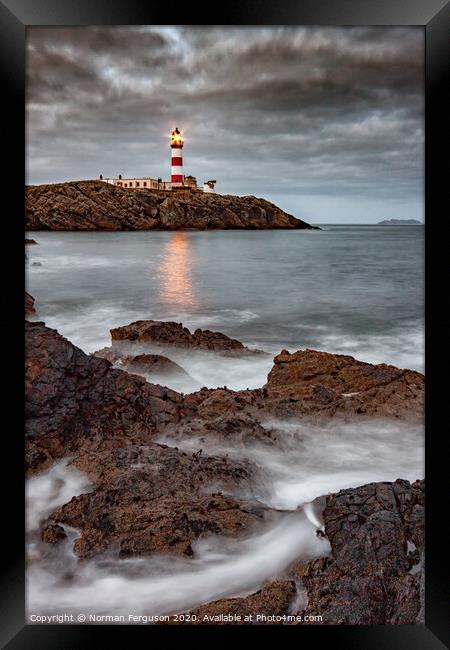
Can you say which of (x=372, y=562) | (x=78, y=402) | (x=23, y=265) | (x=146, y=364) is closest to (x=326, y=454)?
(x=372, y=562)

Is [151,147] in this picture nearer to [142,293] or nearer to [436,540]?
[142,293]

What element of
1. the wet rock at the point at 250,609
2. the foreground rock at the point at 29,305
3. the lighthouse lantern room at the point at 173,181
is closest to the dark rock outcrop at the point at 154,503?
the wet rock at the point at 250,609

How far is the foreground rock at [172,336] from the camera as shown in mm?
2311

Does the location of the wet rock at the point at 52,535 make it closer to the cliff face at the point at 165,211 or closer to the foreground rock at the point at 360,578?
the foreground rock at the point at 360,578

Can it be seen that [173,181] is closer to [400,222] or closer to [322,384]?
[400,222]

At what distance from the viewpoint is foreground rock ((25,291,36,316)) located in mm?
2195

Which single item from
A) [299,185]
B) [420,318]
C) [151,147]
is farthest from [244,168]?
[420,318]

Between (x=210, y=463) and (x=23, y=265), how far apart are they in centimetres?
122

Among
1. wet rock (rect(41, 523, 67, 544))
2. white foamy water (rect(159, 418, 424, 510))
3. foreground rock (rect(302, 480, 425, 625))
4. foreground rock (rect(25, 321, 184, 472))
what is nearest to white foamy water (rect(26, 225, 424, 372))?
foreground rock (rect(25, 321, 184, 472))

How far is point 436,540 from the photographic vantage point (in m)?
2.04

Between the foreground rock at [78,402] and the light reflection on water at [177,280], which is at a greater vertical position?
the light reflection on water at [177,280]

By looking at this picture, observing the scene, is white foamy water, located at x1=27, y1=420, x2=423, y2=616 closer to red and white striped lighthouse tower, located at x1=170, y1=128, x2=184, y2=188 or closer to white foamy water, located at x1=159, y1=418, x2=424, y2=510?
white foamy water, located at x1=159, y1=418, x2=424, y2=510

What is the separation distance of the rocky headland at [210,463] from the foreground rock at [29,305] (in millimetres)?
63

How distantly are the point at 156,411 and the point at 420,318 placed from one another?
1304mm
